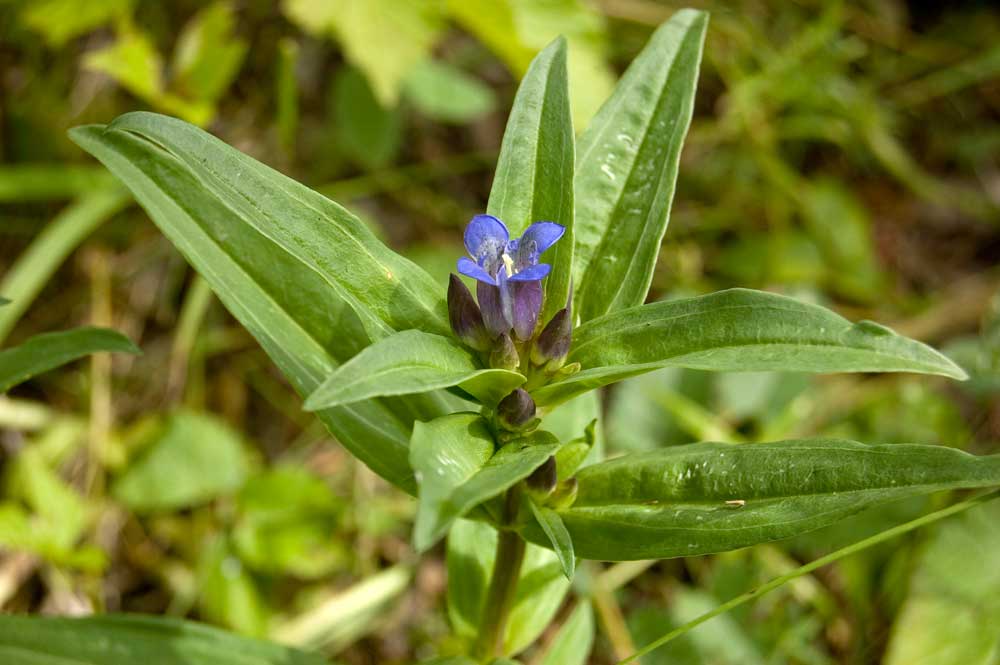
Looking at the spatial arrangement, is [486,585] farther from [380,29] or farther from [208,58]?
[208,58]

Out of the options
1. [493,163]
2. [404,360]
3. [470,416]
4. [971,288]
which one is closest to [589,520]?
[470,416]

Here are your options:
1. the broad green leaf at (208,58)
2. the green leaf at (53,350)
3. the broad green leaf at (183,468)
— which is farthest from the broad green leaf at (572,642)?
the broad green leaf at (208,58)

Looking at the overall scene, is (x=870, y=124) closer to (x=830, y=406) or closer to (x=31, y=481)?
(x=830, y=406)

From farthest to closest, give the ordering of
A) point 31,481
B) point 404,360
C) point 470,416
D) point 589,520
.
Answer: point 31,481, point 589,520, point 470,416, point 404,360

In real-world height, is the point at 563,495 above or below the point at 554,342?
below

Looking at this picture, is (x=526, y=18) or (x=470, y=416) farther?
(x=526, y=18)

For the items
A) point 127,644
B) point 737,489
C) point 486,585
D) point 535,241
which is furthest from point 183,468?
point 737,489
